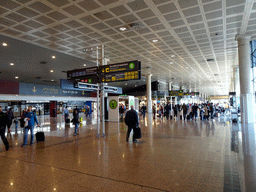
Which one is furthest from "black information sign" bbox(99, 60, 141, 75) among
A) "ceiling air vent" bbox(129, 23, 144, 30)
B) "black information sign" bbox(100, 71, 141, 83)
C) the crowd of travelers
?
the crowd of travelers

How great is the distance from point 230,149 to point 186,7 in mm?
7128

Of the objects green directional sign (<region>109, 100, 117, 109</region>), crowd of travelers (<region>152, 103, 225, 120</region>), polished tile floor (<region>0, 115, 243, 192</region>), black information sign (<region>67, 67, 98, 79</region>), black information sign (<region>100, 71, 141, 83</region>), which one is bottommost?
polished tile floor (<region>0, 115, 243, 192</region>)

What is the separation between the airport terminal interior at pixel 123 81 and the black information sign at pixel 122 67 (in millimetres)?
47

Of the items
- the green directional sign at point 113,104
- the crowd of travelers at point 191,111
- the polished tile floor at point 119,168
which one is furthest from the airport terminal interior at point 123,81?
the crowd of travelers at point 191,111

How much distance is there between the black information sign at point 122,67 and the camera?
852cm

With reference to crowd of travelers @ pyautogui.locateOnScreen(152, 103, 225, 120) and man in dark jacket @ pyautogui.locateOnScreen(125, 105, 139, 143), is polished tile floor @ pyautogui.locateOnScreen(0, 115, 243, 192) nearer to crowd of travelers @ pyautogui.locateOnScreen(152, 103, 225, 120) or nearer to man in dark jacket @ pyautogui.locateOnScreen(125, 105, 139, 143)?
man in dark jacket @ pyautogui.locateOnScreen(125, 105, 139, 143)

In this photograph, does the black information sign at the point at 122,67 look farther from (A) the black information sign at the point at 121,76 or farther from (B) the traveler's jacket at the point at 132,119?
(B) the traveler's jacket at the point at 132,119

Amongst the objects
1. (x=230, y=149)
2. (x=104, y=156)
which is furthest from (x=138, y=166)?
(x=230, y=149)

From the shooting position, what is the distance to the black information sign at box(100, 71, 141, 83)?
27.8 ft

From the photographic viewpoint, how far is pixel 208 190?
3.45 metres

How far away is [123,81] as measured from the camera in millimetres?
9133

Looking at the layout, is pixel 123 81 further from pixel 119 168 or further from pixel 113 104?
pixel 113 104

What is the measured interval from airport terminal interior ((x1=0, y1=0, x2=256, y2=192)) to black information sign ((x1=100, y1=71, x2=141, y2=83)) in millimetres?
48

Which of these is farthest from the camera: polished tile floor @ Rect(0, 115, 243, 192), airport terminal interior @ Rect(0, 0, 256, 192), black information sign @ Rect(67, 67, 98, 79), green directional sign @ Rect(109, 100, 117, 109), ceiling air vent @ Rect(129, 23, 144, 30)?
green directional sign @ Rect(109, 100, 117, 109)
